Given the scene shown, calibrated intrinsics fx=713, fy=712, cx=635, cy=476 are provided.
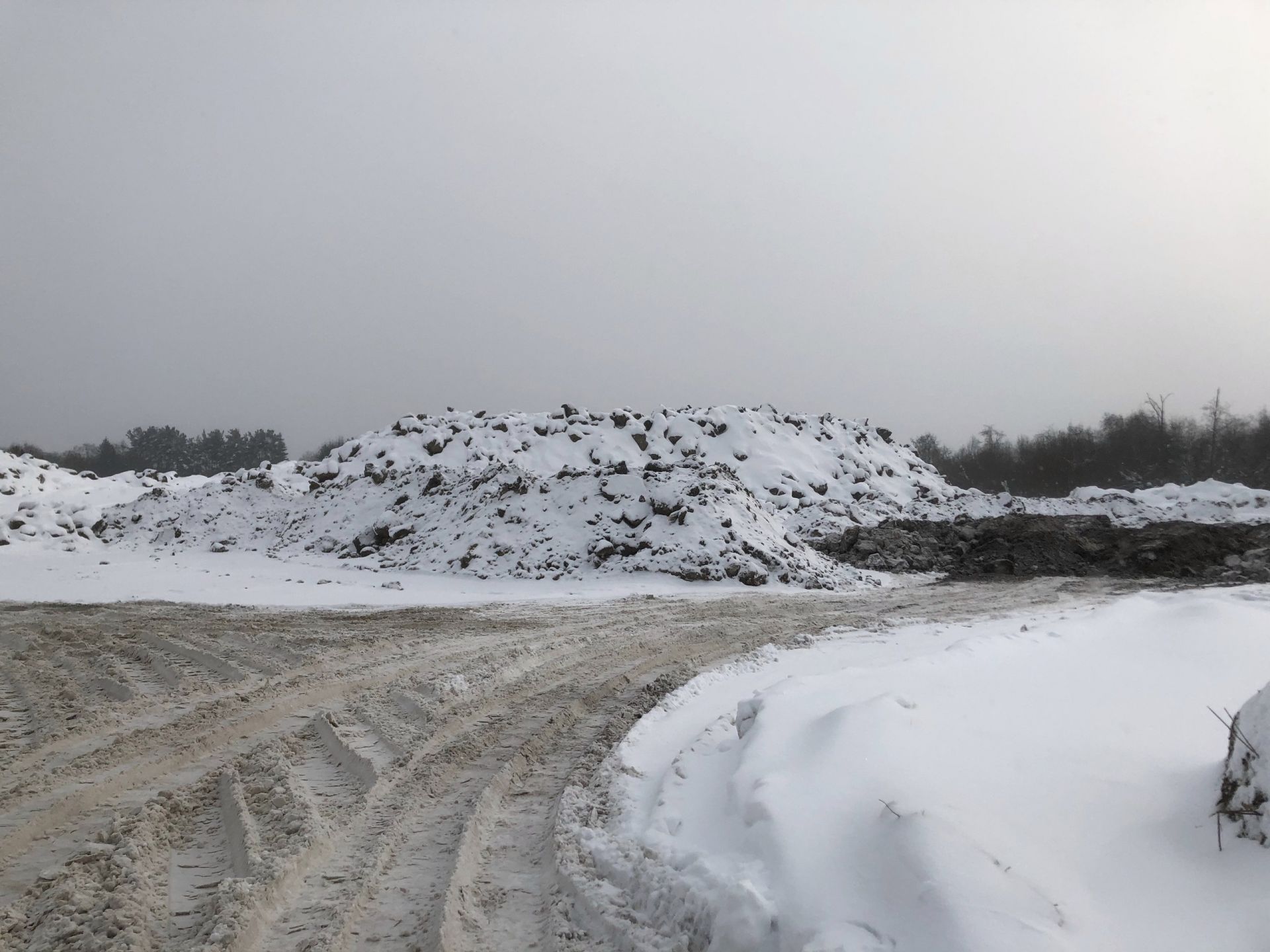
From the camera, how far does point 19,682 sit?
233 inches

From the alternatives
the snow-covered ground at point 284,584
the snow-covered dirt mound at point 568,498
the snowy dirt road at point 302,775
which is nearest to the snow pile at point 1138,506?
the snow-covered dirt mound at point 568,498

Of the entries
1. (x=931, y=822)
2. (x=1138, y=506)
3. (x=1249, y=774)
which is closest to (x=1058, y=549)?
(x=1138, y=506)

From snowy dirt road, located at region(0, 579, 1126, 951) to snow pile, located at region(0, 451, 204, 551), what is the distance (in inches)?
519

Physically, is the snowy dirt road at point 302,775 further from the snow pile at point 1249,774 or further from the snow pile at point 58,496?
the snow pile at point 58,496

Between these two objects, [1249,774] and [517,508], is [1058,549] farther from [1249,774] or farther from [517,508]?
[1249,774]

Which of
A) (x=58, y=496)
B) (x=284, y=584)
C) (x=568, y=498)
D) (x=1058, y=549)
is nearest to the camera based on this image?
(x=284, y=584)

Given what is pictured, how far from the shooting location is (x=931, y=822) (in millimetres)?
2576

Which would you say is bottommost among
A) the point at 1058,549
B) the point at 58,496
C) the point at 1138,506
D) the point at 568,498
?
the point at 1058,549

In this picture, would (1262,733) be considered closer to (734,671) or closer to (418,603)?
(734,671)

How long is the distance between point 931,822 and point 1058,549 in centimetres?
1700

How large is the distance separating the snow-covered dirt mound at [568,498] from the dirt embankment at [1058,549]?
2.20m

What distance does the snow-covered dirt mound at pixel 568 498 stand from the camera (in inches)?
565

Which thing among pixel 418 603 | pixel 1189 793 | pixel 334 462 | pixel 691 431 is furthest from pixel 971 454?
pixel 1189 793

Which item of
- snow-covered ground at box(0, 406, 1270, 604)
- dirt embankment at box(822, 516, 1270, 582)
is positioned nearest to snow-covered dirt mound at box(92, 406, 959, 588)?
snow-covered ground at box(0, 406, 1270, 604)
